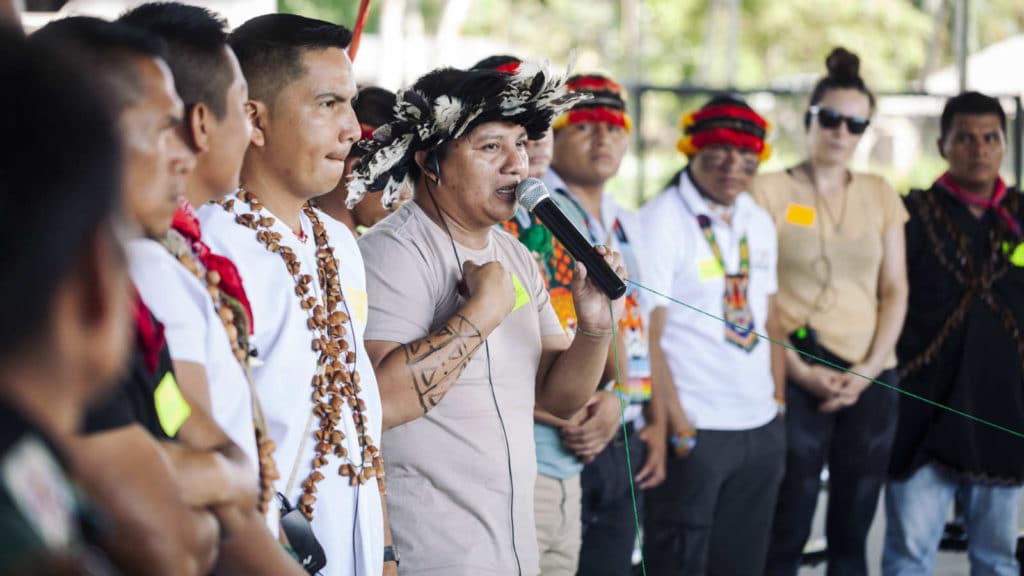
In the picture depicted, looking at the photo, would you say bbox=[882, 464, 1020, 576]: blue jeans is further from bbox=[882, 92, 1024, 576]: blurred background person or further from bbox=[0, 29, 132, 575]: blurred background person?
bbox=[0, 29, 132, 575]: blurred background person

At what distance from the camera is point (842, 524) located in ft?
15.2

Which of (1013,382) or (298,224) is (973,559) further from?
(298,224)

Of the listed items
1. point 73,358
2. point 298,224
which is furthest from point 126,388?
point 298,224

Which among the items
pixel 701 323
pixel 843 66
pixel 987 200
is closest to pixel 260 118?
pixel 701 323

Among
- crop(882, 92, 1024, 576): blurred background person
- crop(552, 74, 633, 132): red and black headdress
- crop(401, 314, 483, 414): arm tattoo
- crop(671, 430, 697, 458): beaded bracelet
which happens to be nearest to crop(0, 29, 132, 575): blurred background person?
crop(401, 314, 483, 414): arm tattoo

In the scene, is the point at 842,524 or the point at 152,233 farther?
the point at 842,524

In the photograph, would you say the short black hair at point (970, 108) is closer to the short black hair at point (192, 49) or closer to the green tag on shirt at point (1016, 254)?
the green tag on shirt at point (1016, 254)

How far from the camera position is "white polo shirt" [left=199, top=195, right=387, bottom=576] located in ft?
6.88

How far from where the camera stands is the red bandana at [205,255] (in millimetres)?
1800

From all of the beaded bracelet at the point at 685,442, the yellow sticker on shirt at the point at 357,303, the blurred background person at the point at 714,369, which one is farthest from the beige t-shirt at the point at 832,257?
the yellow sticker on shirt at the point at 357,303

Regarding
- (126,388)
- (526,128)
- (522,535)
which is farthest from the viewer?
(526,128)

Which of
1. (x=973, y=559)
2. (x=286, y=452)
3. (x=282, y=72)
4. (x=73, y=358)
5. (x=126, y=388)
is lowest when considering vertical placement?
(x=973, y=559)

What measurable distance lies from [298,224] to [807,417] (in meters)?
2.76

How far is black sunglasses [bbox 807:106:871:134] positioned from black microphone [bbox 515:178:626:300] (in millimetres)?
2230
